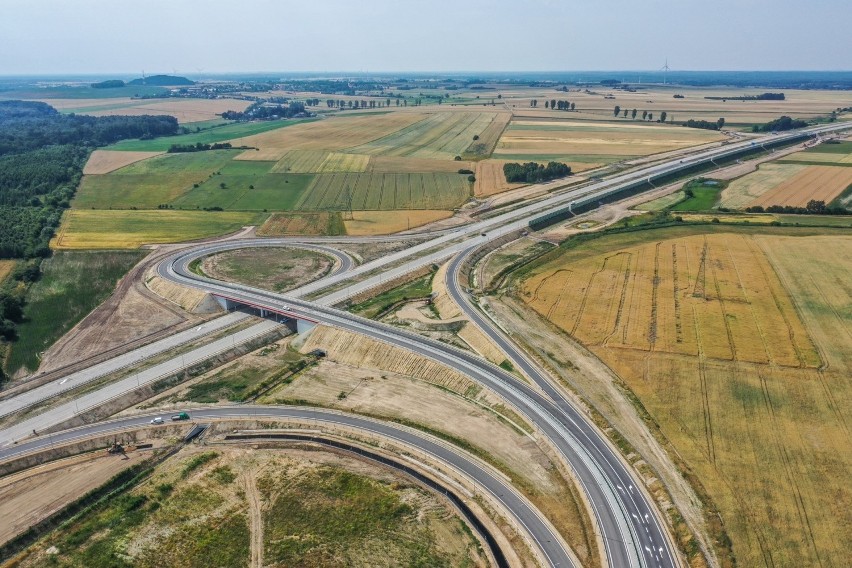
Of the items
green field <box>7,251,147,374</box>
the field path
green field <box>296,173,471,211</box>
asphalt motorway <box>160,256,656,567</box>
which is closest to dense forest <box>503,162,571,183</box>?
green field <box>296,173,471,211</box>

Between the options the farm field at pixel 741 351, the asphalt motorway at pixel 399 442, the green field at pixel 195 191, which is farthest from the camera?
the green field at pixel 195 191

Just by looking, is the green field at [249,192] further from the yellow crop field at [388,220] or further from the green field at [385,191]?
the yellow crop field at [388,220]

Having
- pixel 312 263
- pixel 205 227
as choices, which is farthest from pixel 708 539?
pixel 205 227

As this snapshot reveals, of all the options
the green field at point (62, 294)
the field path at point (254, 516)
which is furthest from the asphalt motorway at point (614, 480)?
the green field at point (62, 294)

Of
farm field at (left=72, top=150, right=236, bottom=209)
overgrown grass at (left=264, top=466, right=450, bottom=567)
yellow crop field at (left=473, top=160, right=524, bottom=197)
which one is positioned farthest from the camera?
yellow crop field at (left=473, top=160, right=524, bottom=197)

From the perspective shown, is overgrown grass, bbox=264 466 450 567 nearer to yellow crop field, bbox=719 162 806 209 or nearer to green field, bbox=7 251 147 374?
green field, bbox=7 251 147 374

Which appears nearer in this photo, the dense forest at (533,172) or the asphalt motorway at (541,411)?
the asphalt motorway at (541,411)

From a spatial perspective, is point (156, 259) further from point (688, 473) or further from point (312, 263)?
point (688, 473)
